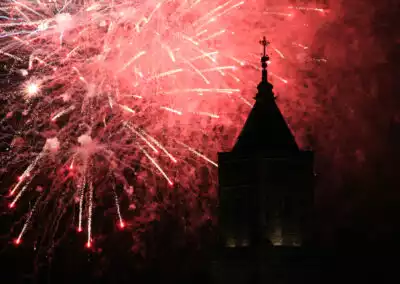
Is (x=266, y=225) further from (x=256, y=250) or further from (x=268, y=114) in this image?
(x=268, y=114)

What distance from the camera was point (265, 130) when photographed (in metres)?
47.9

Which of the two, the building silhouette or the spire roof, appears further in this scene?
the spire roof

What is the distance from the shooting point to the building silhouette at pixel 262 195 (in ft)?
152

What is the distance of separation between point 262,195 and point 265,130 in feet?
10.6

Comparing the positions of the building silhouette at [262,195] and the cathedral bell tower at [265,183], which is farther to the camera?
the cathedral bell tower at [265,183]

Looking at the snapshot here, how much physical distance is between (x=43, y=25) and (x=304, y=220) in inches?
636

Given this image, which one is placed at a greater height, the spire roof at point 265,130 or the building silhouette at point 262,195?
the spire roof at point 265,130

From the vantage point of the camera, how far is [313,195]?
48.0 metres

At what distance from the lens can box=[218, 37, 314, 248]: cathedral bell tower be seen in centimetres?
4691

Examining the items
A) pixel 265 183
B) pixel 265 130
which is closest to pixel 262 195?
pixel 265 183

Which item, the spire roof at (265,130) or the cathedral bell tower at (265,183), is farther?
the spire roof at (265,130)

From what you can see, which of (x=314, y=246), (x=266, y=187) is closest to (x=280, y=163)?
(x=266, y=187)

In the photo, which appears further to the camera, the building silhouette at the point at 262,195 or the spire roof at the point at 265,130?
the spire roof at the point at 265,130

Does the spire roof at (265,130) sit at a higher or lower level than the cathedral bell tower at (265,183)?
higher
